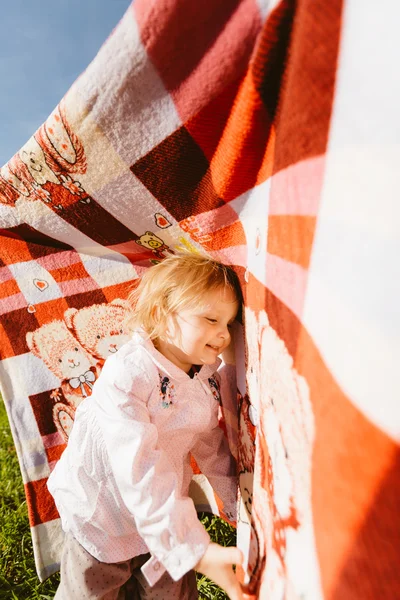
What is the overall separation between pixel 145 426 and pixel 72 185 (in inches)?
22.0

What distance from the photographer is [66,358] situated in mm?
1349

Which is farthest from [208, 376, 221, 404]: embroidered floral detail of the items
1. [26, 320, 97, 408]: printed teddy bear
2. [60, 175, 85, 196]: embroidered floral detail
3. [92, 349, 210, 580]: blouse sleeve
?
[60, 175, 85, 196]: embroidered floral detail

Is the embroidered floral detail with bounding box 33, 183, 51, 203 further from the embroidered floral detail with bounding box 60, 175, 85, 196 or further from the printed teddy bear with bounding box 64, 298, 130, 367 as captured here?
the printed teddy bear with bounding box 64, 298, 130, 367

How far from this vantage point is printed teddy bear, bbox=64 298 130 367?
1.33 metres

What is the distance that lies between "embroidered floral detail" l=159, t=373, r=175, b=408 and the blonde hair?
142 mm

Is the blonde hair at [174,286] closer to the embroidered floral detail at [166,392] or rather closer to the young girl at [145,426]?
the young girl at [145,426]

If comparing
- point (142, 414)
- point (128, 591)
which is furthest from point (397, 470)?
point (128, 591)

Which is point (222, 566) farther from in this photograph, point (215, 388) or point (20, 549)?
point (20, 549)

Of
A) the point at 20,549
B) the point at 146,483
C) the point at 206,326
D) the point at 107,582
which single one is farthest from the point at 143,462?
the point at 20,549

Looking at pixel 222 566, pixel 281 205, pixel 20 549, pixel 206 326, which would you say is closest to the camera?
pixel 281 205

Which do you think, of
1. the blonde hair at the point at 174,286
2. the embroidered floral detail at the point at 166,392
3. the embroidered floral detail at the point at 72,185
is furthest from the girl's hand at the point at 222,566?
the embroidered floral detail at the point at 72,185

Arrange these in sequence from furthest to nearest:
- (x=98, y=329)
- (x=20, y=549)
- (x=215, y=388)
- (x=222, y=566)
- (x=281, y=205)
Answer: (x=20, y=549) < (x=98, y=329) < (x=215, y=388) < (x=222, y=566) < (x=281, y=205)

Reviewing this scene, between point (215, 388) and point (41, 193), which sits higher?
point (41, 193)

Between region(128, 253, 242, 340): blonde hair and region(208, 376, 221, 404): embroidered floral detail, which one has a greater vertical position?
region(128, 253, 242, 340): blonde hair
